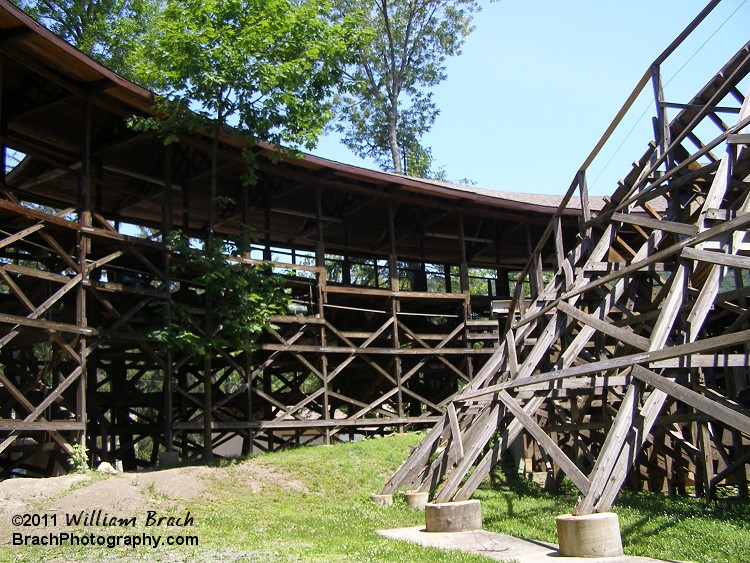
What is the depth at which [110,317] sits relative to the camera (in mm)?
15289

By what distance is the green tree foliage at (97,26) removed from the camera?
1001 inches

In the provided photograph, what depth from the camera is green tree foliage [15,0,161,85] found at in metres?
25.4

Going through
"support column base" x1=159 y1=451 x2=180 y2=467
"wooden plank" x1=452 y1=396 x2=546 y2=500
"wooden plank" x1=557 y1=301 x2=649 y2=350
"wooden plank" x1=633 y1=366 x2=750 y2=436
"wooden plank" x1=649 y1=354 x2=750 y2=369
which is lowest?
"support column base" x1=159 y1=451 x2=180 y2=467

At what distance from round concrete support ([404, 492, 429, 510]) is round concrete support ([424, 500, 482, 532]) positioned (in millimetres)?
1626

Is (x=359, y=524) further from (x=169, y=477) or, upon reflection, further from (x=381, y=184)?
(x=381, y=184)

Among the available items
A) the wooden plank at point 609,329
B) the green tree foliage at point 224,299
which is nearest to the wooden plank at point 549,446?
the wooden plank at point 609,329

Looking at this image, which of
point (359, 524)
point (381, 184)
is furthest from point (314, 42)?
point (359, 524)

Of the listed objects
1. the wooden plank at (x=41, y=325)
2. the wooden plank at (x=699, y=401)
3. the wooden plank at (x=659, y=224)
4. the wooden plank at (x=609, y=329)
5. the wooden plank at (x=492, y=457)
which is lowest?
the wooden plank at (x=492, y=457)

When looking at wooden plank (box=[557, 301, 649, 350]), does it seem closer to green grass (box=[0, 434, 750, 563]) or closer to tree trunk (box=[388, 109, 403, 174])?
green grass (box=[0, 434, 750, 563])

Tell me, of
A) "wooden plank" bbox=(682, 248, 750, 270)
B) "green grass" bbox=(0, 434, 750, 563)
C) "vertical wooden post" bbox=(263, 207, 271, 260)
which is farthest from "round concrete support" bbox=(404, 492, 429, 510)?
"vertical wooden post" bbox=(263, 207, 271, 260)

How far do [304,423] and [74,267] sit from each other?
6018 mm

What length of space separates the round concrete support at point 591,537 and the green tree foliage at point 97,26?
22.7 metres

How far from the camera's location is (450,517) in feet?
27.5

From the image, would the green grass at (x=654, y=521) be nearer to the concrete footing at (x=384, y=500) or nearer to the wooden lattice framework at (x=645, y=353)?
the wooden lattice framework at (x=645, y=353)
